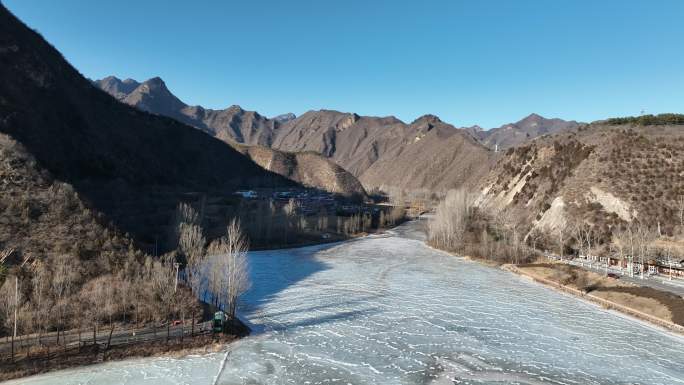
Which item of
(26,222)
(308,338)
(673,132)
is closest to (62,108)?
(26,222)

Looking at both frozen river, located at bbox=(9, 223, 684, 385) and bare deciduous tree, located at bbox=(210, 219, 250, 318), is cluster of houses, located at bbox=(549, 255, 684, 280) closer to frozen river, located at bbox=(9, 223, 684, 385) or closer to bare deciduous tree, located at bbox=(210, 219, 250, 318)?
frozen river, located at bbox=(9, 223, 684, 385)

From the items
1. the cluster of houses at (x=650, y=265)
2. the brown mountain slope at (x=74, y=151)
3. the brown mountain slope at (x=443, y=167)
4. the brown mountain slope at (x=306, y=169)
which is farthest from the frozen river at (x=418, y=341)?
the brown mountain slope at (x=443, y=167)

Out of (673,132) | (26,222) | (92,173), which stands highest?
(673,132)

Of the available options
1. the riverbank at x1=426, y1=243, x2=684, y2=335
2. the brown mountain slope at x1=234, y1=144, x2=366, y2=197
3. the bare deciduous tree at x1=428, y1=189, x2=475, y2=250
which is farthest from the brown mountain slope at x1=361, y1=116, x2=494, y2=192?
the riverbank at x1=426, y1=243, x2=684, y2=335

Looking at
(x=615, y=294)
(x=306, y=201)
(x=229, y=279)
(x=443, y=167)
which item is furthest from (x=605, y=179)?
(x=443, y=167)

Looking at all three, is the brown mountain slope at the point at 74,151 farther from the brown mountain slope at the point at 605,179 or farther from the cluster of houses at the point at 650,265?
the brown mountain slope at the point at 605,179

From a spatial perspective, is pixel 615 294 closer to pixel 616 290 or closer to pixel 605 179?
pixel 616 290

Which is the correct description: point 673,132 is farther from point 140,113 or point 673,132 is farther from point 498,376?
point 140,113
